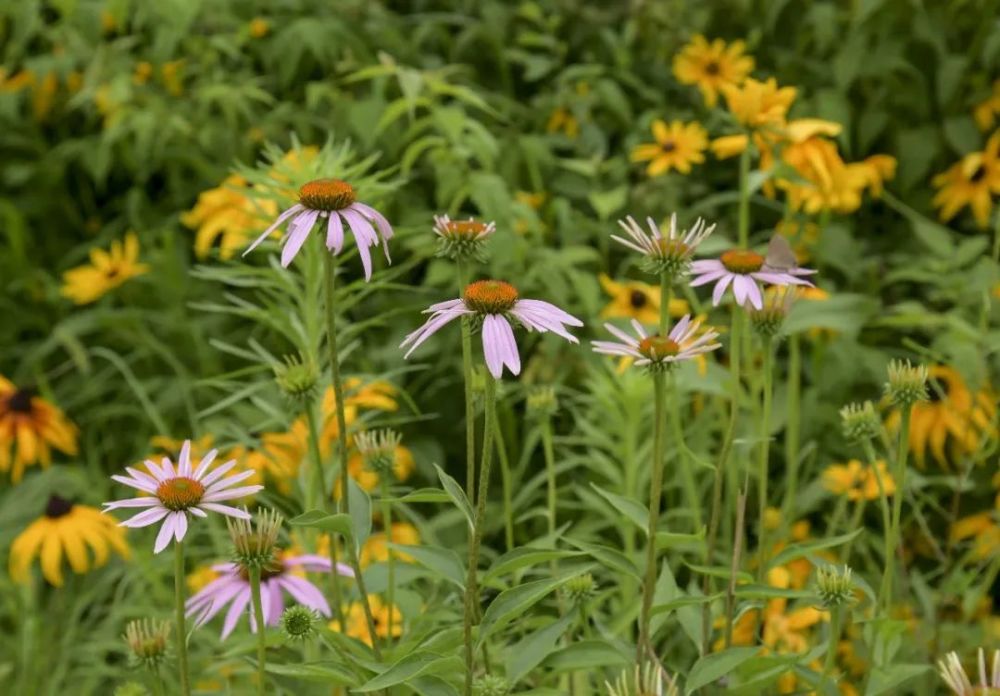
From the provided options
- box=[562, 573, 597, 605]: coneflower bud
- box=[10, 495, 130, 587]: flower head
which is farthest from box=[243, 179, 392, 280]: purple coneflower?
box=[10, 495, 130, 587]: flower head

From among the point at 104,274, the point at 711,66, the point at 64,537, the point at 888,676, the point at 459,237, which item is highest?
the point at 711,66

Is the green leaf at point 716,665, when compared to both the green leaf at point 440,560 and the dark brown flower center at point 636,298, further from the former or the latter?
the dark brown flower center at point 636,298

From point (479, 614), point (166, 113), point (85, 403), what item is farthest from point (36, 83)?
point (479, 614)

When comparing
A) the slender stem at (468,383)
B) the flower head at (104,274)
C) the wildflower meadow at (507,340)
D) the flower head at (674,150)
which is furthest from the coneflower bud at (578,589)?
the flower head at (104,274)

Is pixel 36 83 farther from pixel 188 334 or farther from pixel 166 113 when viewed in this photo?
pixel 188 334

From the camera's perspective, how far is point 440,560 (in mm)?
864

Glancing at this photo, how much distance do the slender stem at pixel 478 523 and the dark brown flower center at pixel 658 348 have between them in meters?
0.11

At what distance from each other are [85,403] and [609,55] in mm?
1157

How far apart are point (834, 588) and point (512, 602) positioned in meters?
0.23

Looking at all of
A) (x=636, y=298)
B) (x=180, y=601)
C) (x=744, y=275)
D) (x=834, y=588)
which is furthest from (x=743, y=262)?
(x=636, y=298)

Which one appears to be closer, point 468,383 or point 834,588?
point 468,383

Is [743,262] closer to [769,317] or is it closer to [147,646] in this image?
[769,317]

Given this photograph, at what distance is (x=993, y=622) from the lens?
58.3 inches

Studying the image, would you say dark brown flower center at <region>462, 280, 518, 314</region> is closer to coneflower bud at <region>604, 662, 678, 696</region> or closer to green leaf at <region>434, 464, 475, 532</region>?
green leaf at <region>434, 464, 475, 532</region>
